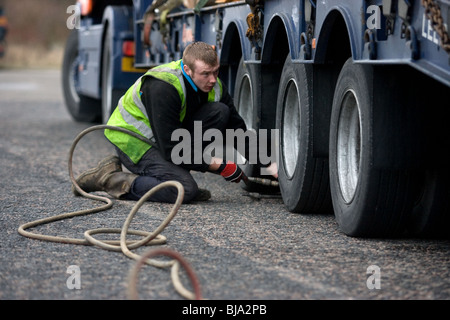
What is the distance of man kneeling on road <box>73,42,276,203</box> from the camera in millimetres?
5574

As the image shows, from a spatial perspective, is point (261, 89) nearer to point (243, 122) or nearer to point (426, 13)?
point (243, 122)

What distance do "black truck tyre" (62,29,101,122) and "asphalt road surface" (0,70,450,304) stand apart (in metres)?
5.64

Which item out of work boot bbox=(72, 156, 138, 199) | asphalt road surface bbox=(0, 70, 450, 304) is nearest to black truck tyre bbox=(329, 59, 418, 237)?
asphalt road surface bbox=(0, 70, 450, 304)

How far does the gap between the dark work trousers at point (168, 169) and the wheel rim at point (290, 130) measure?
49 cm

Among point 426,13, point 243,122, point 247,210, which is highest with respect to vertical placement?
point 426,13

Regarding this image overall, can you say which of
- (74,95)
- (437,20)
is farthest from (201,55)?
(74,95)

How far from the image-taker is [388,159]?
417cm

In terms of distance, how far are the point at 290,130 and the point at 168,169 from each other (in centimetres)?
83

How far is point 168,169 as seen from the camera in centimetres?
581

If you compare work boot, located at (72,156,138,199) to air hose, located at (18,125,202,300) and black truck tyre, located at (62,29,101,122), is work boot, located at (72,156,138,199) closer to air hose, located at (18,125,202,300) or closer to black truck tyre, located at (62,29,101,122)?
air hose, located at (18,125,202,300)

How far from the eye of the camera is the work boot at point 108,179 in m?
5.82

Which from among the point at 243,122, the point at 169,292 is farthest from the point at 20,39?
the point at 169,292
